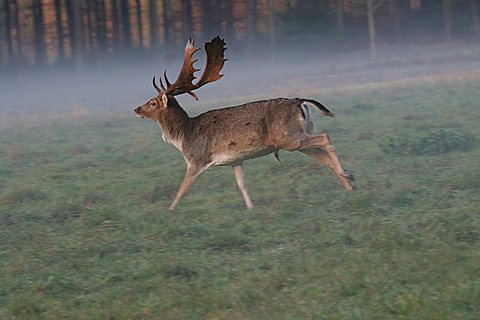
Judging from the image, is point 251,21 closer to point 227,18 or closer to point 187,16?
point 227,18

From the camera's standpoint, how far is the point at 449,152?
39.5 feet

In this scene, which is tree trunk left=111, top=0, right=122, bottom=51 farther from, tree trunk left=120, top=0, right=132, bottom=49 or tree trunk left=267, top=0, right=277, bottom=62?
tree trunk left=267, top=0, right=277, bottom=62

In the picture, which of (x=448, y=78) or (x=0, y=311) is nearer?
(x=0, y=311)

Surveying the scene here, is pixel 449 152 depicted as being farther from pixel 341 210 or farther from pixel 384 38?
pixel 384 38

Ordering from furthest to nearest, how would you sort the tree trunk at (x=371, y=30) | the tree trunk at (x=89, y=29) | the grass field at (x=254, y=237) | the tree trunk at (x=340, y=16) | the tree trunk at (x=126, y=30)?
1. the tree trunk at (x=126, y=30)
2. the tree trunk at (x=89, y=29)
3. the tree trunk at (x=340, y=16)
4. the tree trunk at (x=371, y=30)
5. the grass field at (x=254, y=237)

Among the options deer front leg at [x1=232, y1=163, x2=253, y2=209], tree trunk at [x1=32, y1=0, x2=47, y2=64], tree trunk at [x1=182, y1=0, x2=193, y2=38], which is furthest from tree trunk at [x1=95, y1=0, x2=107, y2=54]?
deer front leg at [x1=232, y1=163, x2=253, y2=209]

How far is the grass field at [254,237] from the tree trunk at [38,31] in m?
25.9

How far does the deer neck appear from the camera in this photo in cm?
1010

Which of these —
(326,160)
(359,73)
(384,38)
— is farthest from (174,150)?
(384,38)

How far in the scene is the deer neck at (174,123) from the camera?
33.1 feet

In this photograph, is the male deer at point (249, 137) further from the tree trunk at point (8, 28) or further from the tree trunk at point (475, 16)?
the tree trunk at point (8, 28)

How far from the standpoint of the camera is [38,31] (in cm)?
3950

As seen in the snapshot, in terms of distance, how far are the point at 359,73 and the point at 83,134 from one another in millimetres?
13842

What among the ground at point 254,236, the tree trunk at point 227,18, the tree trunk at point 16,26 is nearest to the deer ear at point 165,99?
the ground at point 254,236
